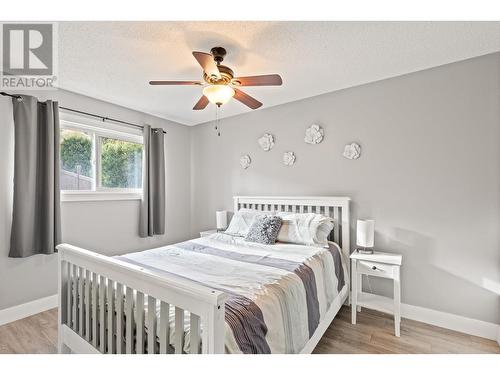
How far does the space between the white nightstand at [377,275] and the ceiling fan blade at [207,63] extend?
80.6 inches

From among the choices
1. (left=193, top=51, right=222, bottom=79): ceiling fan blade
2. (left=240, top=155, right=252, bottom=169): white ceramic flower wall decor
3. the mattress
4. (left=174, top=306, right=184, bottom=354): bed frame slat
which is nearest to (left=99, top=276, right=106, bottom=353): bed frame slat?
the mattress

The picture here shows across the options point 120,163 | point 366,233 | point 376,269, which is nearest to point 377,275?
point 376,269

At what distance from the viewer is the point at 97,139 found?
316cm

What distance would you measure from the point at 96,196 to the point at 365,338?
320 cm

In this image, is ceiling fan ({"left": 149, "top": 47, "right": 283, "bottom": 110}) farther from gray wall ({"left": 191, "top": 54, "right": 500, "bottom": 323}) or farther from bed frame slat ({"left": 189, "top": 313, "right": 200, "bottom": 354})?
bed frame slat ({"left": 189, "top": 313, "right": 200, "bottom": 354})

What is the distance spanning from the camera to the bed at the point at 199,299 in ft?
3.66

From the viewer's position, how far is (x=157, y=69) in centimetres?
232

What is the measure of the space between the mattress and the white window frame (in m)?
1.32

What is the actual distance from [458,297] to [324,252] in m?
1.23

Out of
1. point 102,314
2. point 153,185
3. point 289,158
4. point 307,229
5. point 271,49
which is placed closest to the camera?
point 102,314

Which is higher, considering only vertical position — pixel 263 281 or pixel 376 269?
pixel 263 281

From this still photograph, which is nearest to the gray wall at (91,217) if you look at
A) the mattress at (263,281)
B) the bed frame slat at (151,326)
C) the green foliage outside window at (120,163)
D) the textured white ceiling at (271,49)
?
the green foliage outside window at (120,163)

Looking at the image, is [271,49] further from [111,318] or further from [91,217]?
[91,217]
